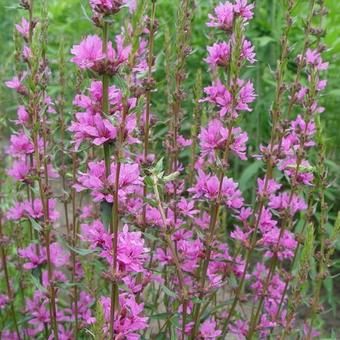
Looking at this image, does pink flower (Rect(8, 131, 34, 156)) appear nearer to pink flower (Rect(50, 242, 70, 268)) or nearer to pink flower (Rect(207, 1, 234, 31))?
pink flower (Rect(50, 242, 70, 268))

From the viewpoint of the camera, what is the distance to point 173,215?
247 centimetres

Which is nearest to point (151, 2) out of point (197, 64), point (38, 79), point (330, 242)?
point (38, 79)

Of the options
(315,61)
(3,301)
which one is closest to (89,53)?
(315,61)

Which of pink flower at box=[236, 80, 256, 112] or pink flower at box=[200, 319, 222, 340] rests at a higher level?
pink flower at box=[236, 80, 256, 112]

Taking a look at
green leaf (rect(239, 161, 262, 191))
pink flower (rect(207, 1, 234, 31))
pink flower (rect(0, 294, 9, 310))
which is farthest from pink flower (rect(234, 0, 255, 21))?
green leaf (rect(239, 161, 262, 191))

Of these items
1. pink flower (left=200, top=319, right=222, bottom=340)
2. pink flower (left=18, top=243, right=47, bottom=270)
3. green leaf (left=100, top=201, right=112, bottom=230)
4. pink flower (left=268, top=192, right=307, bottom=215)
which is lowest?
pink flower (left=200, top=319, right=222, bottom=340)

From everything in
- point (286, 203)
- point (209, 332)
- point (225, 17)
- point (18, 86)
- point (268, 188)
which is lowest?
point (209, 332)

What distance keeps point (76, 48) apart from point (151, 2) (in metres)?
0.69

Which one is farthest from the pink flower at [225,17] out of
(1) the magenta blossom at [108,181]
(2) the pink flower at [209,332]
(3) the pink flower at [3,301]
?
(3) the pink flower at [3,301]

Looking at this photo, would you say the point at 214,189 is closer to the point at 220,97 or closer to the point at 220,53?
the point at 220,97

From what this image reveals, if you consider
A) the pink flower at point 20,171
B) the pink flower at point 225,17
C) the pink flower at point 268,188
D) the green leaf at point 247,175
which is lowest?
the green leaf at point 247,175

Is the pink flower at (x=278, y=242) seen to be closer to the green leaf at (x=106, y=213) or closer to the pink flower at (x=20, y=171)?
the green leaf at (x=106, y=213)

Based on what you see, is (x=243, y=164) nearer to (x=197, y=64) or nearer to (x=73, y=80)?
(x=197, y=64)

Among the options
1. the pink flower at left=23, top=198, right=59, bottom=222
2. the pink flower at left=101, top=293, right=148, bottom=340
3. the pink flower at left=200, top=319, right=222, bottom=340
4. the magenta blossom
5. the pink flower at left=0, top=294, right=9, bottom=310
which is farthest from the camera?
the pink flower at left=0, top=294, right=9, bottom=310
